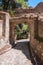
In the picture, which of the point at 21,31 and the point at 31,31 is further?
the point at 21,31

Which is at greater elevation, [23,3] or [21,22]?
[23,3]

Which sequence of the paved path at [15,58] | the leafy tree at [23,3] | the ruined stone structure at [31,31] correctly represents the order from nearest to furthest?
the paved path at [15,58], the ruined stone structure at [31,31], the leafy tree at [23,3]

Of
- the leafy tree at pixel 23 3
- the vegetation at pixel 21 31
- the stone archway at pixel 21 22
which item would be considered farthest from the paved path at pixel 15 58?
the leafy tree at pixel 23 3

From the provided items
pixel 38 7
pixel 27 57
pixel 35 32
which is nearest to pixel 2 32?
pixel 35 32

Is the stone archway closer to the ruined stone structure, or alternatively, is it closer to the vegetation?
the ruined stone structure

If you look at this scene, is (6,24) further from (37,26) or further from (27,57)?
(27,57)

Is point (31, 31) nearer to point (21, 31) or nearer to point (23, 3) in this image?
point (21, 31)

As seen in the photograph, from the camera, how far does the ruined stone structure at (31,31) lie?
59.4ft

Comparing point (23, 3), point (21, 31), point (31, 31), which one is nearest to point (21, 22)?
point (31, 31)

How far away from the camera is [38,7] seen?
93.0ft

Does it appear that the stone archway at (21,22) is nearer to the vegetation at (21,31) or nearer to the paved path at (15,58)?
the paved path at (15,58)

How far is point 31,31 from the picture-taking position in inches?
846

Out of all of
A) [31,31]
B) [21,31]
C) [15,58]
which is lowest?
[21,31]

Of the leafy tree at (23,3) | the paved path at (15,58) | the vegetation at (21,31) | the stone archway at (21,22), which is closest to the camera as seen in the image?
the paved path at (15,58)
